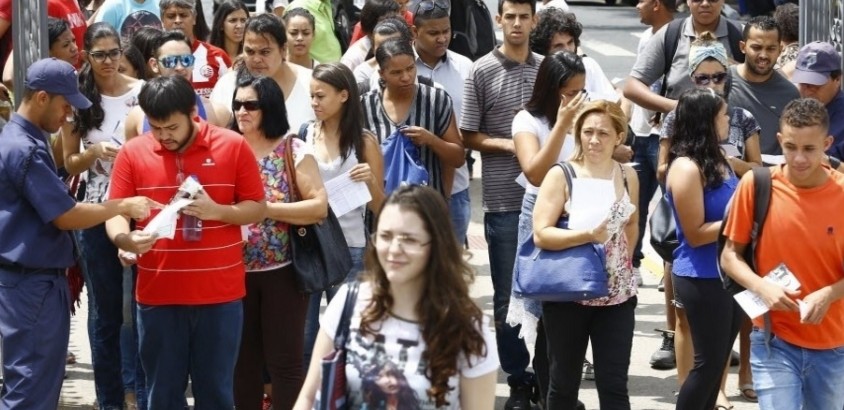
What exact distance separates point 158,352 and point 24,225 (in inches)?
32.1

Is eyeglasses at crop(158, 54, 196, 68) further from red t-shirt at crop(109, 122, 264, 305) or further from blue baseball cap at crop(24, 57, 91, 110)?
red t-shirt at crop(109, 122, 264, 305)

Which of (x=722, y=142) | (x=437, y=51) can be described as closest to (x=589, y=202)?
(x=722, y=142)

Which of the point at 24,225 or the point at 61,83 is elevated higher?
the point at 61,83

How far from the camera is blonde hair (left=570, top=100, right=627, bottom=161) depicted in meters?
7.20

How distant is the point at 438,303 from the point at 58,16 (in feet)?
21.0

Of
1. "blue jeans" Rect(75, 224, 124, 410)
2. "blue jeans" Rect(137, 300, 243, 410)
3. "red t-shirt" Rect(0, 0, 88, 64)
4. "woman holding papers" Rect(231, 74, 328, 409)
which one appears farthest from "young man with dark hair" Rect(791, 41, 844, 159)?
"red t-shirt" Rect(0, 0, 88, 64)

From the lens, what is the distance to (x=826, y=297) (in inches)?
249

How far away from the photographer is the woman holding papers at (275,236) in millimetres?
7379

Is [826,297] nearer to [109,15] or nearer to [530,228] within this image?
[530,228]

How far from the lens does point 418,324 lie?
16.1 ft

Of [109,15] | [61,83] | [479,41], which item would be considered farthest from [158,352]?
[479,41]

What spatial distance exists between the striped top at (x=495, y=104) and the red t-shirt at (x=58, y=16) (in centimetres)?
298

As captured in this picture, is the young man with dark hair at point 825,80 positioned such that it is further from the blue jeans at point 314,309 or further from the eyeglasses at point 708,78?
the blue jeans at point 314,309

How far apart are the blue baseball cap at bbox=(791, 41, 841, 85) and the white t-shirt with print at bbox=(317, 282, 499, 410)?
3906 millimetres
